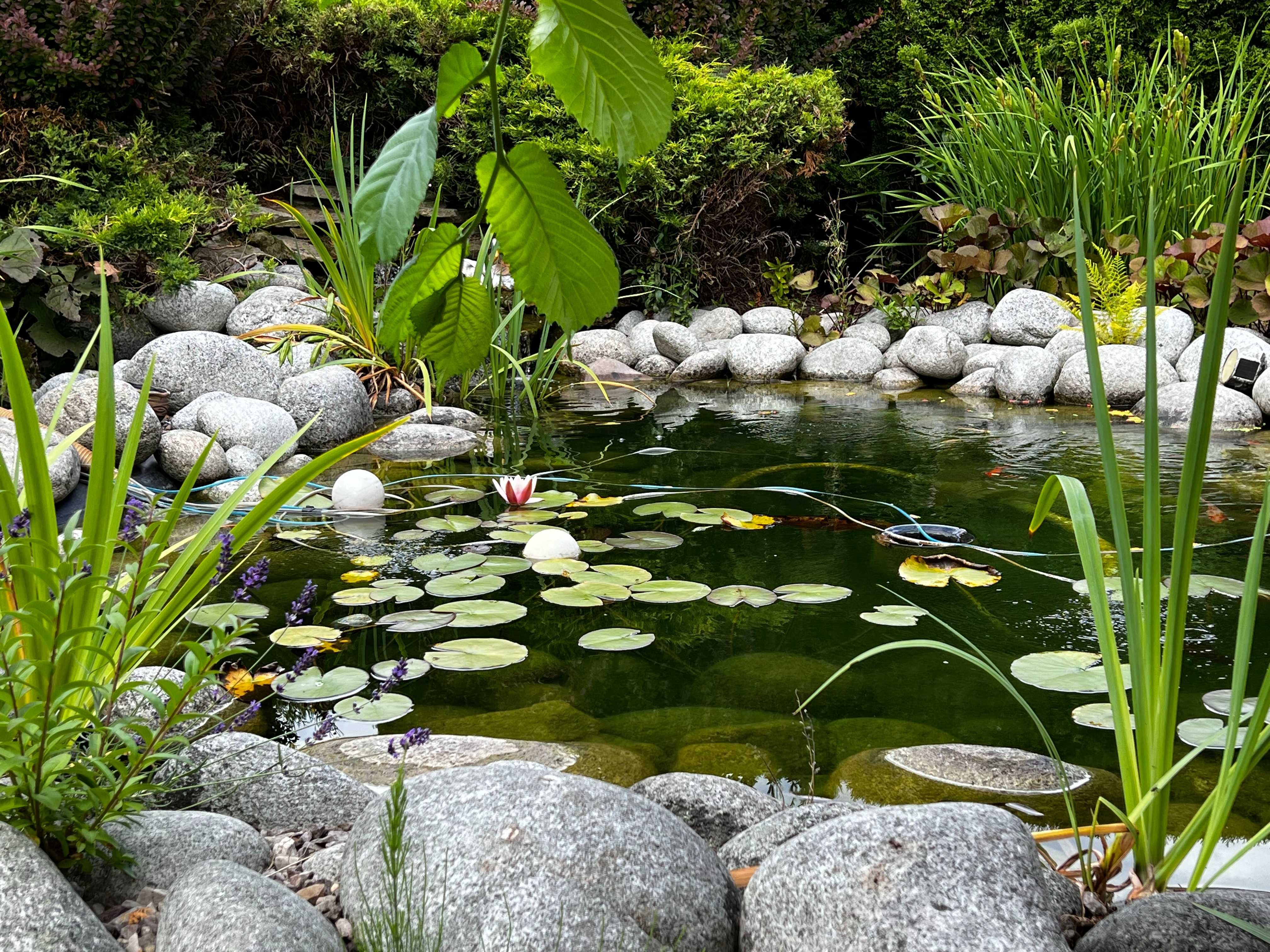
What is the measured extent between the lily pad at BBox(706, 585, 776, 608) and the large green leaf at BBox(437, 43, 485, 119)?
2326 mm

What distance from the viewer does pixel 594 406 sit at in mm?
5922

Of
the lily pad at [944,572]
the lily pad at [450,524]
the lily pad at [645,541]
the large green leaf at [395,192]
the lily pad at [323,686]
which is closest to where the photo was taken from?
the large green leaf at [395,192]

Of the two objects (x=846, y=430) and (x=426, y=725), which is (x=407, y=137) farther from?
(x=846, y=430)

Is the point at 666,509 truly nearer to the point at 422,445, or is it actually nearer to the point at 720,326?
the point at 422,445

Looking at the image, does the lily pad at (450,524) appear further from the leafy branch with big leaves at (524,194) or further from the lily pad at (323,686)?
the leafy branch with big leaves at (524,194)

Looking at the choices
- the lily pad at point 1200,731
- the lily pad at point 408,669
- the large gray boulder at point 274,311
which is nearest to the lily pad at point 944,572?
the lily pad at point 1200,731

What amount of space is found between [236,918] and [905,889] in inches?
30.0

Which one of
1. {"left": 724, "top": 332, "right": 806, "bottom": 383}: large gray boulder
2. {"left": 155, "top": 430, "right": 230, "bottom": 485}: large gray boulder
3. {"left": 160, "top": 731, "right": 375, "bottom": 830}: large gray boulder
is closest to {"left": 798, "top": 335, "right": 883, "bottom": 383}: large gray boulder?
{"left": 724, "top": 332, "right": 806, "bottom": 383}: large gray boulder

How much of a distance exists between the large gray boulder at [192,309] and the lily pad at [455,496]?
243 cm

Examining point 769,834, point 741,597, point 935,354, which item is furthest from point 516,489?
point 935,354

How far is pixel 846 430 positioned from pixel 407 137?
485 cm

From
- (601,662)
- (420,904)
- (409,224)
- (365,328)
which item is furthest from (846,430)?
(409,224)

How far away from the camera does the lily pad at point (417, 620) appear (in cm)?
255

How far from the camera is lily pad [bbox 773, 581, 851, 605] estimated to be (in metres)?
2.73
